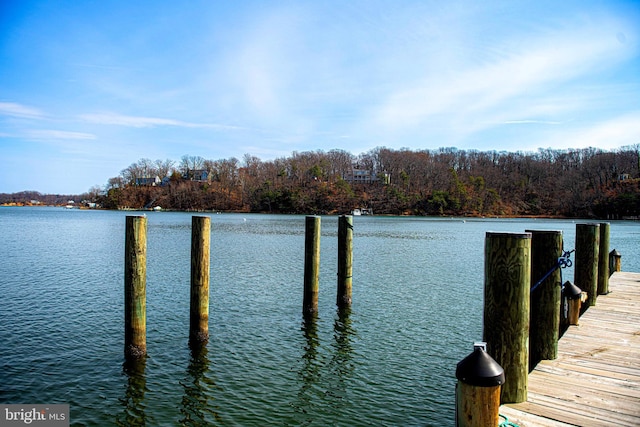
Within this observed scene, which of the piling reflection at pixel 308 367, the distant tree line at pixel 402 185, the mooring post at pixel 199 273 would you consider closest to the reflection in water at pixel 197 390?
the mooring post at pixel 199 273

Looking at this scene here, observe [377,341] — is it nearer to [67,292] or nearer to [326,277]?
[326,277]

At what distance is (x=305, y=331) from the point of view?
12273 millimetres

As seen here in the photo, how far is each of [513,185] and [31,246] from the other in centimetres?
16188

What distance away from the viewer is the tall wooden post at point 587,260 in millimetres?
10516

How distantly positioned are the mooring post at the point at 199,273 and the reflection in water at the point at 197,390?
1.31 feet

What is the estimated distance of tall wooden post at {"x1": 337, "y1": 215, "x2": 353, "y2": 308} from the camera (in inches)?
538

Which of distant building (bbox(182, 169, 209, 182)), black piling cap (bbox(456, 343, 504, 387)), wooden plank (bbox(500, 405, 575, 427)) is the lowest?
wooden plank (bbox(500, 405, 575, 427))

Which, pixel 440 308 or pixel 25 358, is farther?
pixel 440 308

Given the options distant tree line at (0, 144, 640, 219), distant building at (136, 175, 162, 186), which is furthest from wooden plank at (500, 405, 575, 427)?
distant building at (136, 175, 162, 186)

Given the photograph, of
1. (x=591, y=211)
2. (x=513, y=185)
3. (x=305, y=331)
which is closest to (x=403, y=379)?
(x=305, y=331)

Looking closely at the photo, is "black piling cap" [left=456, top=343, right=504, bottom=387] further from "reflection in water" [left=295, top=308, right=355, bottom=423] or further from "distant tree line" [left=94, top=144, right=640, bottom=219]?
"distant tree line" [left=94, top=144, right=640, bottom=219]

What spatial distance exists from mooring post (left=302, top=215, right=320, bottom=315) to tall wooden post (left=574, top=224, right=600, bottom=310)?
6465 millimetres

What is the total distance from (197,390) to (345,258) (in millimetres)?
6372

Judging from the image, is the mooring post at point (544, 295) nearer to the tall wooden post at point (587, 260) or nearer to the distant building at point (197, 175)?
the tall wooden post at point (587, 260)
